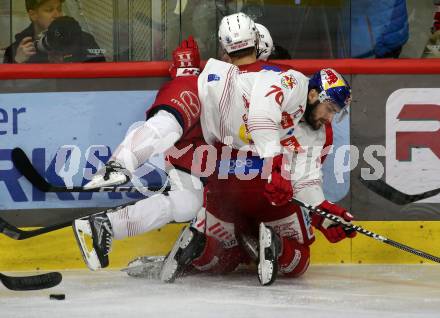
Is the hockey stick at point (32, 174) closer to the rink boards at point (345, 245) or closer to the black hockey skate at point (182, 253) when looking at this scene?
the rink boards at point (345, 245)

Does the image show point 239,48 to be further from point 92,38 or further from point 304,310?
point 304,310

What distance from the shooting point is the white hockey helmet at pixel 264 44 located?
5418 mm

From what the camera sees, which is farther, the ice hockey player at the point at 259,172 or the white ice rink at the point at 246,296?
the ice hockey player at the point at 259,172

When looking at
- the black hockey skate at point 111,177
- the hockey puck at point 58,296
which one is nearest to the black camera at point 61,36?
the black hockey skate at point 111,177

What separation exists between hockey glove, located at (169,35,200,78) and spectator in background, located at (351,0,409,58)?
0.76 metres

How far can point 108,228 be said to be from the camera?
4.91m

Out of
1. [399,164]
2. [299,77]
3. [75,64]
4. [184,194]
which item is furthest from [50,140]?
[399,164]

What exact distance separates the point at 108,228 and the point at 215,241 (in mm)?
588

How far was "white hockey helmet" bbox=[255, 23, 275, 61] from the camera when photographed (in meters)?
5.42

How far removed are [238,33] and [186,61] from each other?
12.3 inches

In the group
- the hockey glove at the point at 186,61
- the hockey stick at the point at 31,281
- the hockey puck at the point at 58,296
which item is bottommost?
the hockey puck at the point at 58,296

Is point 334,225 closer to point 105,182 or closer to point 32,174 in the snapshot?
point 105,182

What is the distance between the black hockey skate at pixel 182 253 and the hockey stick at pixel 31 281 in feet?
1.68

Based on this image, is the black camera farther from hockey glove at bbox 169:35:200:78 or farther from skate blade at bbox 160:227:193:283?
skate blade at bbox 160:227:193:283
